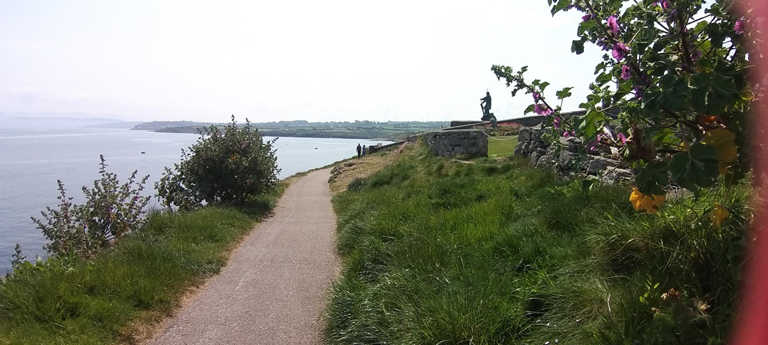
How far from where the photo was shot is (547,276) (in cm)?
370

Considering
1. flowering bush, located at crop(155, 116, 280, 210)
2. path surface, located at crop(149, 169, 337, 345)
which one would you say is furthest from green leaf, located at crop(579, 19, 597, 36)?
flowering bush, located at crop(155, 116, 280, 210)

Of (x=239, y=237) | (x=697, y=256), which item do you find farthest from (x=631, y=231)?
(x=239, y=237)

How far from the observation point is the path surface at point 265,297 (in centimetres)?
480

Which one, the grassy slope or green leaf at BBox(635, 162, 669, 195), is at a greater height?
green leaf at BBox(635, 162, 669, 195)

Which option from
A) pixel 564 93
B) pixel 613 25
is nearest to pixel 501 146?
pixel 564 93

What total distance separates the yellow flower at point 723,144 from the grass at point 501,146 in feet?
40.3

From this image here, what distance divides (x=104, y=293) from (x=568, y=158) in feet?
23.1

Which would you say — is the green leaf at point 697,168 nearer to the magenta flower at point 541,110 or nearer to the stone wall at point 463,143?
the magenta flower at point 541,110

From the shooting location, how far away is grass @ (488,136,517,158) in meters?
14.8

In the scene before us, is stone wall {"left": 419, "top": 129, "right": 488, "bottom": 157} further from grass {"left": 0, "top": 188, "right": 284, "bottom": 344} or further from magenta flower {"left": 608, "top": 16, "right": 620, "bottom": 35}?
magenta flower {"left": 608, "top": 16, "right": 620, "bottom": 35}

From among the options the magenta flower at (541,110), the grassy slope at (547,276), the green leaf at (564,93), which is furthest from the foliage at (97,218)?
the green leaf at (564,93)

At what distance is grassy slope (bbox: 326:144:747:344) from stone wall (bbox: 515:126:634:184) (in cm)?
53

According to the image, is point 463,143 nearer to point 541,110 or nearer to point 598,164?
point 598,164

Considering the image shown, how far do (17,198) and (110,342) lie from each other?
24134 mm
